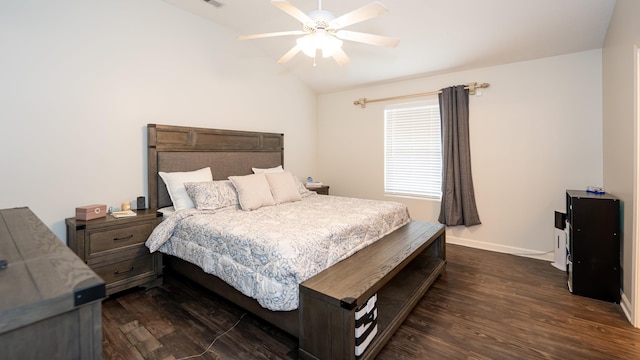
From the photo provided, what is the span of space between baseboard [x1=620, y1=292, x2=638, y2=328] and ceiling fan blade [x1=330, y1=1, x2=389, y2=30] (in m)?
2.84

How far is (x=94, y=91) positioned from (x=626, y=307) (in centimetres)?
494

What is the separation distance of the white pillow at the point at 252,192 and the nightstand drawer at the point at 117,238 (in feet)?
2.92

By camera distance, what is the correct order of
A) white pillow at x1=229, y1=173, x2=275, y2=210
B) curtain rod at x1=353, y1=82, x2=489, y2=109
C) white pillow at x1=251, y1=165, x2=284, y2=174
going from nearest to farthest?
white pillow at x1=229, y1=173, x2=275, y2=210
curtain rod at x1=353, y1=82, x2=489, y2=109
white pillow at x1=251, y1=165, x2=284, y2=174

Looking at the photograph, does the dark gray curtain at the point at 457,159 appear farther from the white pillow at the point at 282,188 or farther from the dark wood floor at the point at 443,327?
the white pillow at the point at 282,188

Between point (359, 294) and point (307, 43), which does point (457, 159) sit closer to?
point (307, 43)

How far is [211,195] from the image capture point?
10.00ft

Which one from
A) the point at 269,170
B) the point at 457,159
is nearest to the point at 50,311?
the point at 269,170

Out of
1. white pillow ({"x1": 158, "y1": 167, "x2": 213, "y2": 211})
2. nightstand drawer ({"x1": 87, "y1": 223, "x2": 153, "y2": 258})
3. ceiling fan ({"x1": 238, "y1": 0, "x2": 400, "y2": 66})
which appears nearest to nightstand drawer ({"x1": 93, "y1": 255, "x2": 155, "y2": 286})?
nightstand drawer ({"x1": 87, "y1": 223, "x2": 153, "y2": 258})

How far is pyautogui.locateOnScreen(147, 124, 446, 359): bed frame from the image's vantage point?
5.56 ft

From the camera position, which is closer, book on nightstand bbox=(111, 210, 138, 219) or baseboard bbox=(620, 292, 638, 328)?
baseboard bbox=(620, 292, 638, 328)

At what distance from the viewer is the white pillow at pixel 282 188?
11.5ft

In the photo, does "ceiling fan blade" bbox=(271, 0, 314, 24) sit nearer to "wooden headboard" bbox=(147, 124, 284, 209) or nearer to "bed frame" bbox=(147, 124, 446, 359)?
Answer: "bed frame" bbox=(147, 124, 446, 359)

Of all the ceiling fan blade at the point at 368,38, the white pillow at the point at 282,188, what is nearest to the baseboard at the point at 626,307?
the ceiling fan blade at the point at 368,38

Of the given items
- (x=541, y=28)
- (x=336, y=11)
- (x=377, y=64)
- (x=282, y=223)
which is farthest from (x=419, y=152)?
(x=282, y=223)
